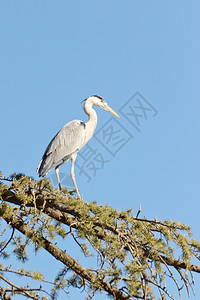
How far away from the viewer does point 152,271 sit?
3141 millimetres

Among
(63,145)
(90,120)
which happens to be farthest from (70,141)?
(90,120)

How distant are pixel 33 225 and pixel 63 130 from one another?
124 inches

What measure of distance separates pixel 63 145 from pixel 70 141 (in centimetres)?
14

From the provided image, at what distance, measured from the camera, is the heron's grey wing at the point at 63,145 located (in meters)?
5.61

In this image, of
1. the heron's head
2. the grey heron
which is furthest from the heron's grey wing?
the heron's head

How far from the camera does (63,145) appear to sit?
19.5 feet

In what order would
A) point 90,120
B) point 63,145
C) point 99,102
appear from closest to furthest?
point 63,145 → point 90,120 → point 99,102

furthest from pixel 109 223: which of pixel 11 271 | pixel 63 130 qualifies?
pixel 63 130

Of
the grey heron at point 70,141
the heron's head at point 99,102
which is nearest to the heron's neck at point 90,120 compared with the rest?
the grey heron at point 70,141

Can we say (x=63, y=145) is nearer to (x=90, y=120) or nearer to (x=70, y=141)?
(x=70, y=141)

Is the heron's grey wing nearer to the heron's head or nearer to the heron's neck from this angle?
the heron's neck

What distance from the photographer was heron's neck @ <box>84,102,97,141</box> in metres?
6.33

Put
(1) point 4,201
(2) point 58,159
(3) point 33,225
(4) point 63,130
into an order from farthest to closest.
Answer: (4) point 63,130, (2) point 58,159, (1) point 4,201, (3) point 33,225

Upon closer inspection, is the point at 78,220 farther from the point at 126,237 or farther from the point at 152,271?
the point at 152,271
